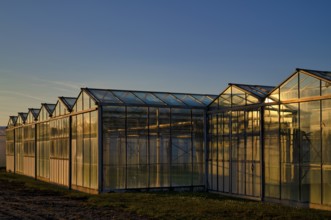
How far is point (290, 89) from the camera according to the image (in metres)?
22.8

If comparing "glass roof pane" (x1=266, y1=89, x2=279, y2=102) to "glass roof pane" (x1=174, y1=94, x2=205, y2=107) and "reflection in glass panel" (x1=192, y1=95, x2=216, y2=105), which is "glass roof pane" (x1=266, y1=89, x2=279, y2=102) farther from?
"reflection in glass panel" (x1=192, y1=95, x2=216, y2=105)

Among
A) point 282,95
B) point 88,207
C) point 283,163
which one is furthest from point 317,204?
point 88,207

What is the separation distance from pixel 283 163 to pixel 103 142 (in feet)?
32.8

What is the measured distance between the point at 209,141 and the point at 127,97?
5.47 metres

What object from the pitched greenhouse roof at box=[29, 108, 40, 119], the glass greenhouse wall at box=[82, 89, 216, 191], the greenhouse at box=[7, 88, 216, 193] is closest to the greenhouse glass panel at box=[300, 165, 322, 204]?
the greenhouse at box=[7, 88, 216, 193]

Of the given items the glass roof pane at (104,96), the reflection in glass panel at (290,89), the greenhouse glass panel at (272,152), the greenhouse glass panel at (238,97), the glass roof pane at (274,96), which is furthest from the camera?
the glass roof pane at (104,96)

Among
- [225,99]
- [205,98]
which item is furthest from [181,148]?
[205,98]

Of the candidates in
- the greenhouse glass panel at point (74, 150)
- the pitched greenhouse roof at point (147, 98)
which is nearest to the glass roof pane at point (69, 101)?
the greenhouse glass panel at point (74, 150)

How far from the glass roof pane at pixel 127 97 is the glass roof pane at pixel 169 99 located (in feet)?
5.71

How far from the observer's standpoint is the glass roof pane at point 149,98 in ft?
95.0

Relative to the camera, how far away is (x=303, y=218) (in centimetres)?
1772

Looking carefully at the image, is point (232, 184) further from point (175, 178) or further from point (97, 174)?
point (97, 174)

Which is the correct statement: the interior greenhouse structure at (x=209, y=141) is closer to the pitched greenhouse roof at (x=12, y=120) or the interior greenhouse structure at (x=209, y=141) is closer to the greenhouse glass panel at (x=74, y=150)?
the greenhouse glass panel at (x=74, y=150)

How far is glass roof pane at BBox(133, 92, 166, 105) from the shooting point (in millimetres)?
28956
